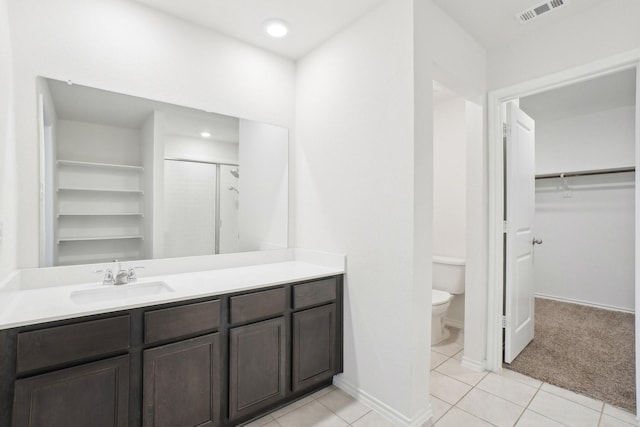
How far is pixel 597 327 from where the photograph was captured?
10.7ft

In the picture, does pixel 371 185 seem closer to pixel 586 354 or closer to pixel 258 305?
Answer: pixel 258 305

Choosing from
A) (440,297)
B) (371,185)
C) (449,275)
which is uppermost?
(371,185)

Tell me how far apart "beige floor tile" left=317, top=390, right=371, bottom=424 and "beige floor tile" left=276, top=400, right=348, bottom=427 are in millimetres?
38

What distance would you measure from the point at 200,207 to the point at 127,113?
0.73 meters

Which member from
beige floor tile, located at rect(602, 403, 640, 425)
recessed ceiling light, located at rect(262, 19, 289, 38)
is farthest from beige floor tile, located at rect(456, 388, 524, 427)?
recessed ceiling light, located at rect(262, 19, 289, 38)

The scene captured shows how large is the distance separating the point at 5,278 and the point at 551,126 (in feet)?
18.7

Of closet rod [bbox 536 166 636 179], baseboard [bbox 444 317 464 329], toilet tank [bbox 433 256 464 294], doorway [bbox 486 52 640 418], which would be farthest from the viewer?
closet rod [bbox 536 166 636 179]

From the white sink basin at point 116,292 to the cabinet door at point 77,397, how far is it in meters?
0.37

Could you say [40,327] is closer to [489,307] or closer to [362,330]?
[362,330]

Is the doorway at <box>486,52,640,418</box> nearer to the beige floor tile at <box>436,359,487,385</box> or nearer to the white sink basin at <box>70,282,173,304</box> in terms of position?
the beige floor tile at <box>436,359,487,385</box>

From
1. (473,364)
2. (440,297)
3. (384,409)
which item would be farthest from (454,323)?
(384,409)

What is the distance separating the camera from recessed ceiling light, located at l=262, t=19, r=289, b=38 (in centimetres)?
213

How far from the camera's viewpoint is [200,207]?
2.22 metres

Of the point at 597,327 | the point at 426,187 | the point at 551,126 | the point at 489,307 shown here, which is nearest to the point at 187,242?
the point at 426,187
